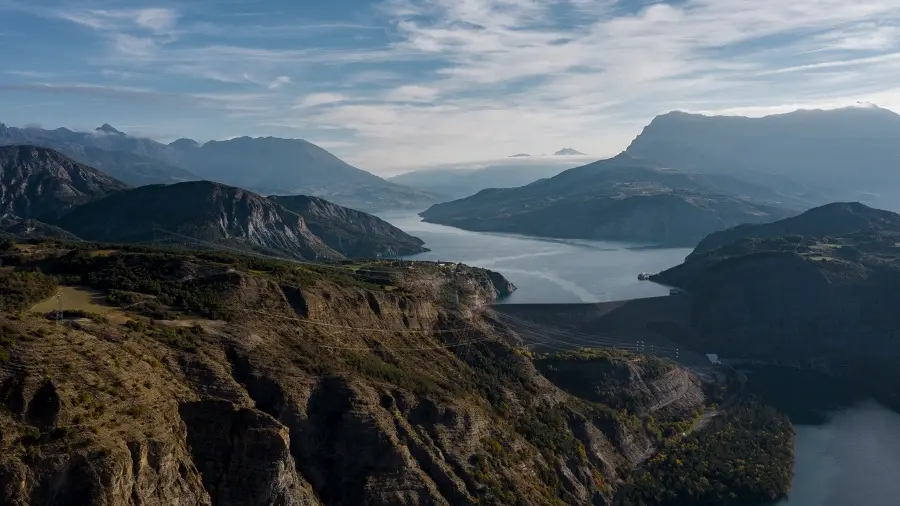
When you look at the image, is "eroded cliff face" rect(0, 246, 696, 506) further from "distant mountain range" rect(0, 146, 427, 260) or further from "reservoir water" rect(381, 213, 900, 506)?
"distant mountain range" rect(0, 146, 427, 260)

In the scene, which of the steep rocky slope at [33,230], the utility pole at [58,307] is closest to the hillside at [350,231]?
the steep rocky slope at [33,230]

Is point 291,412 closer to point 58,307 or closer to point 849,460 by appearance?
point 58,307

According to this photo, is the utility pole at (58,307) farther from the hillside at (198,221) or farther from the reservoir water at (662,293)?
the hillside at (198,221)

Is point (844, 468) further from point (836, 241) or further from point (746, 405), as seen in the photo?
point (836, 241)

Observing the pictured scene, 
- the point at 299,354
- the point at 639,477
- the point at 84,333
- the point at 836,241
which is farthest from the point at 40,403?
the point at 836,241

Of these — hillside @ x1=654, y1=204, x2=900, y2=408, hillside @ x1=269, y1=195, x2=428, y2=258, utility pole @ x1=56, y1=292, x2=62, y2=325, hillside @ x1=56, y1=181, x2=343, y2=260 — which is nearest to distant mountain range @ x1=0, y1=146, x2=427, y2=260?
hillside @ x1=56, y1=181, x2=343, y2=260

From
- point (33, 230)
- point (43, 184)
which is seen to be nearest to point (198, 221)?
point (33, 230)
